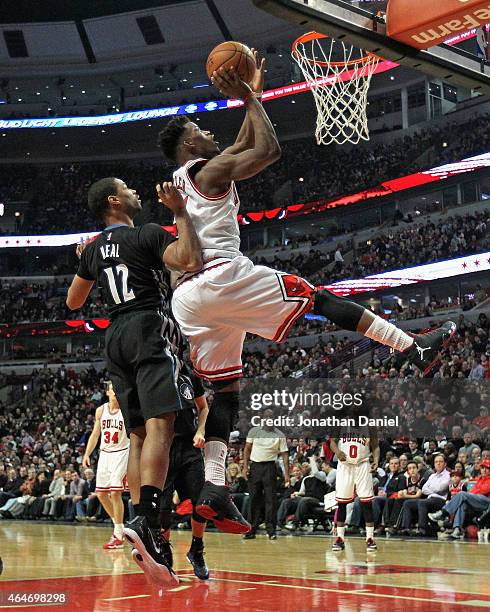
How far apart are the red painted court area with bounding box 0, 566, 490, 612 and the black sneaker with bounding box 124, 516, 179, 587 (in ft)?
3.14

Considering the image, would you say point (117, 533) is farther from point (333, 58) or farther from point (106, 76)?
point (106, 76)

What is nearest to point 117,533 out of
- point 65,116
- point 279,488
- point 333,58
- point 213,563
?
point 213,563

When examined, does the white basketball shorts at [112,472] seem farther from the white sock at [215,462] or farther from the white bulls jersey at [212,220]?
→ the white bulls jersey at [212,220]

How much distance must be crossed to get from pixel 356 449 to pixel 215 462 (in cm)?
674

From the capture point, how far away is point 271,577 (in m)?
7.20

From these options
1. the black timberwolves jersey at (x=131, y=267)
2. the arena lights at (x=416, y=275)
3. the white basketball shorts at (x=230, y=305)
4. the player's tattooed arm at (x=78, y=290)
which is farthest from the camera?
the arena lights at (x=416, y=275)

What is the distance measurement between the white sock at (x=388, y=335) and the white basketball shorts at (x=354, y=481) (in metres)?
6.81

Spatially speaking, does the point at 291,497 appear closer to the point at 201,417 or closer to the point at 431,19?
the point at 201,417

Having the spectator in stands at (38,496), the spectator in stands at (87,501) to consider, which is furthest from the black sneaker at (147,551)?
the spectator in stands at (38,496)

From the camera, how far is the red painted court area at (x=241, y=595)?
5.29 m

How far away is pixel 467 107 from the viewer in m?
32.6

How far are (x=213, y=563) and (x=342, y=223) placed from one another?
2878 centimetres

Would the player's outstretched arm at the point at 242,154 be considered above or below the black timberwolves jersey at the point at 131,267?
above

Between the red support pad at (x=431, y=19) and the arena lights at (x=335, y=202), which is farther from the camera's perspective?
the arena lights at (x=335, y=202)
